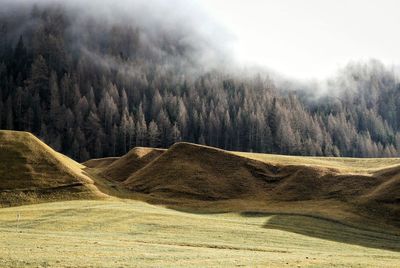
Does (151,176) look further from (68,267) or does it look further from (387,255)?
(68,267)

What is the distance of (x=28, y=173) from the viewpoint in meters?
80.7

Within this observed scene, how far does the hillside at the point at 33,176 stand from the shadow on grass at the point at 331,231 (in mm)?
33311

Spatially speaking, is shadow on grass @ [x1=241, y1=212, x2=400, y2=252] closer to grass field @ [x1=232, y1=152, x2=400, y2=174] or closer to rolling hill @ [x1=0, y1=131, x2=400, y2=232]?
rolling hill @ [x1=0, y1=131, x2=400, y2=232]

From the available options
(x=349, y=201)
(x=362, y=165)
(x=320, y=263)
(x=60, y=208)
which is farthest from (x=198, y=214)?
(x=362, y=165)

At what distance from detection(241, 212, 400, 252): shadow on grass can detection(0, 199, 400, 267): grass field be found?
0.13 m

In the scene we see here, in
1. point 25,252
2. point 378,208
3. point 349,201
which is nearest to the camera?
point 25,252

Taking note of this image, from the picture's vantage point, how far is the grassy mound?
10931cm

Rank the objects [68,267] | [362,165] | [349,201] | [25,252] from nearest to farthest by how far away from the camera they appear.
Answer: [68,267], [25,252], [349,201], [362,165]

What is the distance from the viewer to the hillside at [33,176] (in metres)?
75.8

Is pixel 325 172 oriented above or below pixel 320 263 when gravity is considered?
above

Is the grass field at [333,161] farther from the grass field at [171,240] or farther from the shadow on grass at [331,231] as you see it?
the grass field at [171,240]

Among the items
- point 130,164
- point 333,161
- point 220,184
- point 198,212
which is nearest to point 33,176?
point 198,212

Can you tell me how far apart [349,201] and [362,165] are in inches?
1388

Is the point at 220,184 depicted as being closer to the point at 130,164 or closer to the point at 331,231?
the point at 331,231
